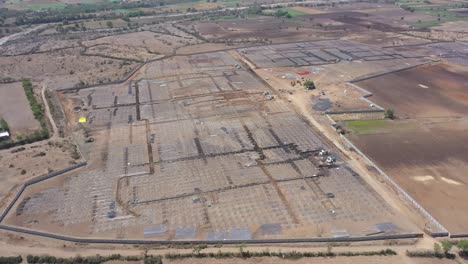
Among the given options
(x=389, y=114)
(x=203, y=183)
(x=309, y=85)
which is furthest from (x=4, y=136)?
(x=389, y=114)

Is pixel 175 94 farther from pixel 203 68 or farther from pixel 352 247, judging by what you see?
pixel 352 247

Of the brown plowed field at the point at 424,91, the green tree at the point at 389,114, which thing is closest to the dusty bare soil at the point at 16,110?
the green tree at the point at 389,114

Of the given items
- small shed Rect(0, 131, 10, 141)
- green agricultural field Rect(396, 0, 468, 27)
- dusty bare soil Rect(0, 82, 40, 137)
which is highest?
small shed Rect(0, 131, 10, 141)

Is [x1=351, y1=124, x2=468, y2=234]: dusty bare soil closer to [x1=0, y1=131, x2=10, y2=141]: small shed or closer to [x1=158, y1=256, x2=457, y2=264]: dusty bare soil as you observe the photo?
[x1=158, y1=256, x2=457, y2=264]: dusty bare soil

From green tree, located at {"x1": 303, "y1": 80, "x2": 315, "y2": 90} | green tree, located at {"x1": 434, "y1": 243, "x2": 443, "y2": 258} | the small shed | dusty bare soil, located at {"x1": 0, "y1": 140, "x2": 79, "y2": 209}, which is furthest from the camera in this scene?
green tree, located at {"x1": 303, "y1": 80, "x2": 315, "y2": 90}

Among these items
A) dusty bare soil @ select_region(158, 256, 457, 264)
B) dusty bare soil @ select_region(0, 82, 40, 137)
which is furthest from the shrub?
dusty bare soil @ select_region(0, 82, 40, 137)

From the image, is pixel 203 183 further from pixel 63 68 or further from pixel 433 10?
pixel 433 10

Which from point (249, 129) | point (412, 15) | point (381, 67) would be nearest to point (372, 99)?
point (381, 67)
